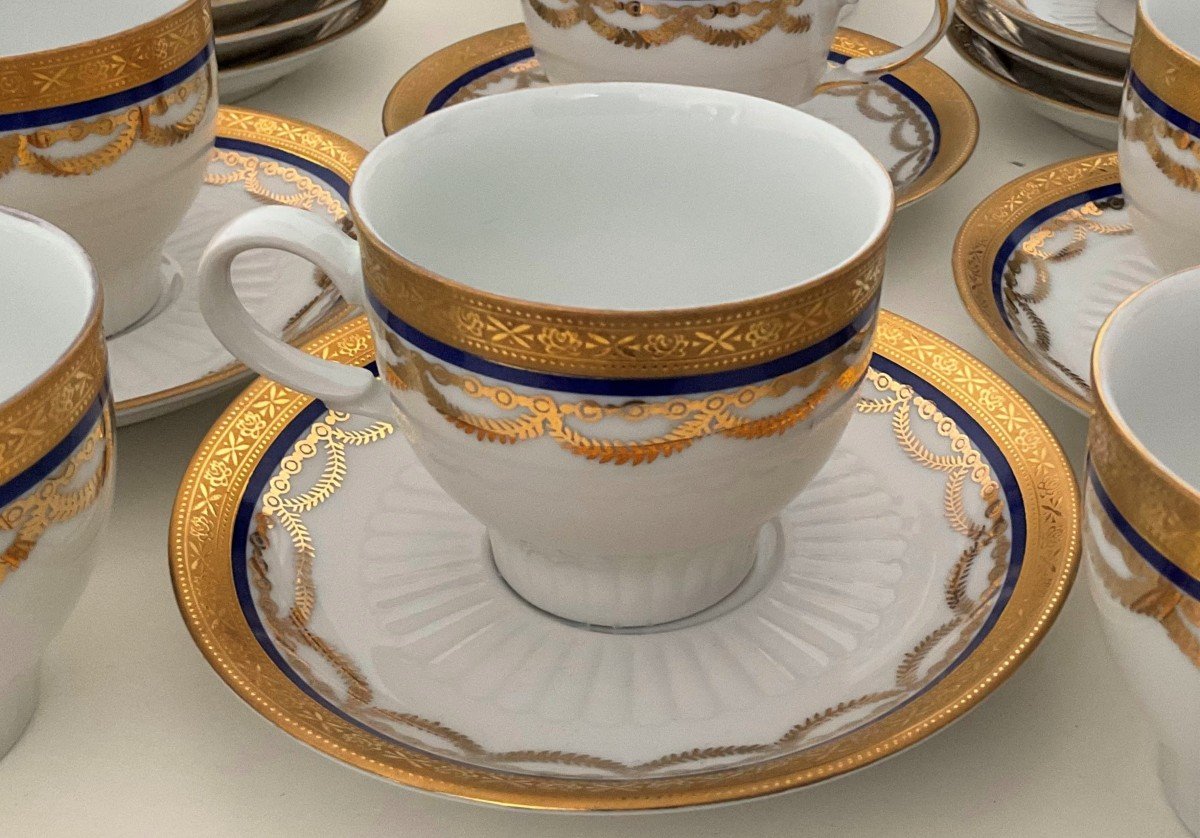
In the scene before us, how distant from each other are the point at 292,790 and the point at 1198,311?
32cm

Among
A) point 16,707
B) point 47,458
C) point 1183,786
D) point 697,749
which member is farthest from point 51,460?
point 1183,786

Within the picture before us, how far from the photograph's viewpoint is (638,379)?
0.43 metres

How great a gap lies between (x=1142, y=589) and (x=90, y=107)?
0.43 meters

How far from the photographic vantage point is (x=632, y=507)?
47 cm

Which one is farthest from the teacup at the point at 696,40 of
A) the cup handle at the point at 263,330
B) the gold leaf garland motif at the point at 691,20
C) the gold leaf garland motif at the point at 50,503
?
the gold leaf garland motif at the point at 50,503

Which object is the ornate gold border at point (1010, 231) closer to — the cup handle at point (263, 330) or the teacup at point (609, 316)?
the teacup at point (609, 316)

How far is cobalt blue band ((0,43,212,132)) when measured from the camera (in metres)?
0.59

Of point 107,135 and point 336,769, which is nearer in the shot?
point 336,769

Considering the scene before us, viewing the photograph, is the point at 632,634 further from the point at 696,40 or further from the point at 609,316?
the point at 696,40

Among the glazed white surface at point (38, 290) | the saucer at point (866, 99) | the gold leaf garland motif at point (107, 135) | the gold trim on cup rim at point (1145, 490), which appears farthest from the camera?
the saucer at point (866, 99)

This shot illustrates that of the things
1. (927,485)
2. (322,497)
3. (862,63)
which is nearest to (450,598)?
(322,497)

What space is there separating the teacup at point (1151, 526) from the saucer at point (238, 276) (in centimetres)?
33

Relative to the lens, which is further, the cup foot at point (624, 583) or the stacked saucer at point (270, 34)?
the stacked saucer at point (270, 34)

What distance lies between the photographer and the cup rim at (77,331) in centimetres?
42
